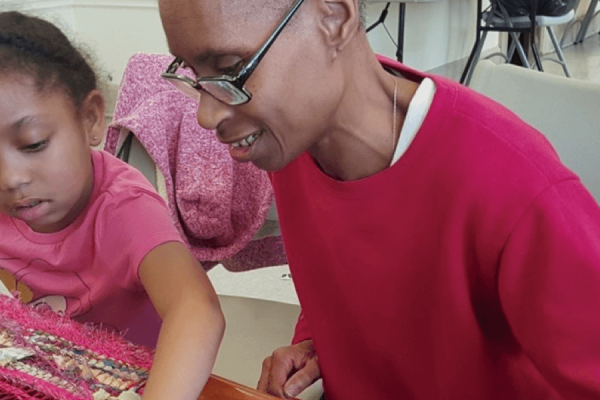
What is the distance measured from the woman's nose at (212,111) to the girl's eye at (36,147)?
32 centimetres

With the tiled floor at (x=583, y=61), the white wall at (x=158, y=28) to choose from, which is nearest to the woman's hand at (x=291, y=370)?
the white wall at (x=158, y=28)

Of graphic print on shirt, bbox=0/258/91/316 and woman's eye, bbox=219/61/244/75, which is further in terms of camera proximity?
graphic print on shirt, bbox=0/258/91/316

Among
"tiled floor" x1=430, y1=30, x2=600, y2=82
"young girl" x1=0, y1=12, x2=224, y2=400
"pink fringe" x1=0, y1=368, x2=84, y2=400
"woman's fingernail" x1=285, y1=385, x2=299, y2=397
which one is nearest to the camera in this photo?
"pink fringe" x1=0, y1=368, x2=84, y2=400

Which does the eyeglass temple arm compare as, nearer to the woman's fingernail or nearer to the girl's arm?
the girl's arm

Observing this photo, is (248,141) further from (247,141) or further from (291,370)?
(291,370)

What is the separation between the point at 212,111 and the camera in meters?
0.74

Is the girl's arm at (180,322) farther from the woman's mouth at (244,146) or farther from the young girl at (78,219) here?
the woman's mouth at (244,146)

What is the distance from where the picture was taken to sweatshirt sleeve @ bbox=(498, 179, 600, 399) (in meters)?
0.71

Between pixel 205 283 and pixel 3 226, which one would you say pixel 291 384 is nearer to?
pixel 205 283

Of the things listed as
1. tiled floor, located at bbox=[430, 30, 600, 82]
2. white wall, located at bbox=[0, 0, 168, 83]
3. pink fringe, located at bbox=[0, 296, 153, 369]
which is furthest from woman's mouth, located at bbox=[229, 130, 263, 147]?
tiled floor, located at bbox=[430, 30, 600, 82]

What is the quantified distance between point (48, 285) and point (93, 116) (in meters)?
0.28

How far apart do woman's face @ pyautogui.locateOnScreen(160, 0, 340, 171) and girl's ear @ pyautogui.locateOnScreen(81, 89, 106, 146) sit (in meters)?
0.36

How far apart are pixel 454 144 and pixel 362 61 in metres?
0.14

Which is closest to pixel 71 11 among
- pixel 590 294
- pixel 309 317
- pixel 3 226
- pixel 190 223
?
pixel 190 223
